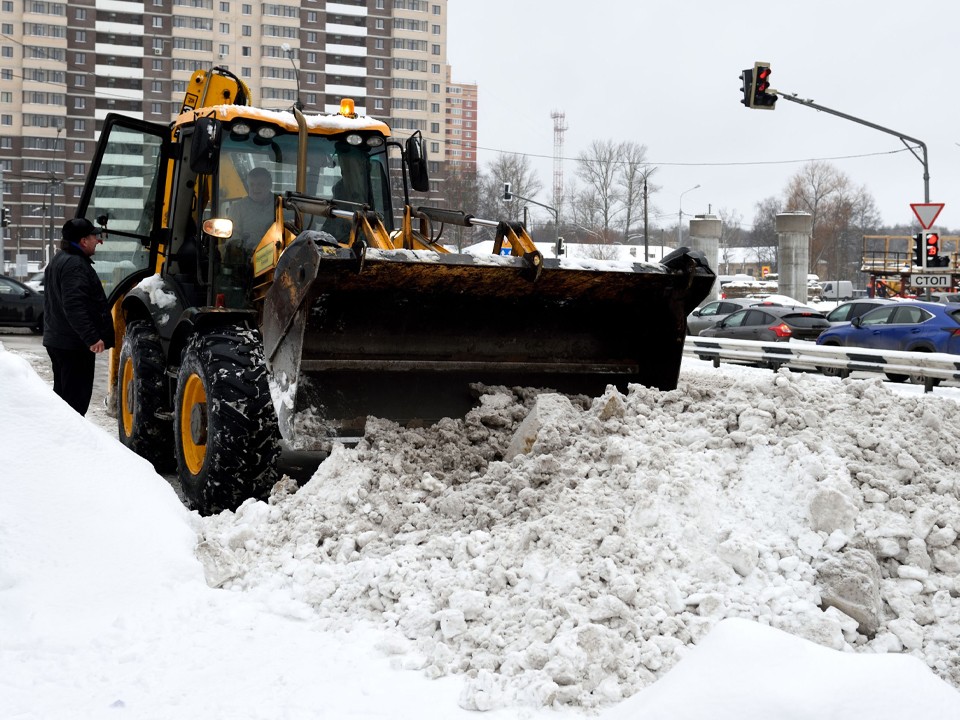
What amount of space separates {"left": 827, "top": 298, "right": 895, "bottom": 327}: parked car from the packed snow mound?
51.1 feet

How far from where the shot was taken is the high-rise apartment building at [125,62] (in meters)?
83.1

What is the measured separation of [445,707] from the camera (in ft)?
11.9

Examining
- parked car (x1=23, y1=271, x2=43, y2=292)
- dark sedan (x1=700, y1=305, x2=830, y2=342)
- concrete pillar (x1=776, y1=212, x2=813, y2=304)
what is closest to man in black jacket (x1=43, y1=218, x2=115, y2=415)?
dark sedan (x1=700, y1=305, x2=830, y2=342)

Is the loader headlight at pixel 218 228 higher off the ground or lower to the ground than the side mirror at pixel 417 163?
lower

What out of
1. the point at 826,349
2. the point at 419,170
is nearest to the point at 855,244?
the point at 826,349

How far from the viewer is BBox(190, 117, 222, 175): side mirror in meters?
6.59

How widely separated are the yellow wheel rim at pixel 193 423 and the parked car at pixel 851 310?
16.6 metres

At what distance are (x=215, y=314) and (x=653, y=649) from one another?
12.3ft

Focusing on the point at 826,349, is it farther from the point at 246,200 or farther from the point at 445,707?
the point at 445,707

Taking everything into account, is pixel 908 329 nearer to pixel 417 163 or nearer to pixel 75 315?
pixel 417 163

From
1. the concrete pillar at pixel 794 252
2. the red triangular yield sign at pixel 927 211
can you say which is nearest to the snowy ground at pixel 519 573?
the red triangular yield sign at pixel 927 211

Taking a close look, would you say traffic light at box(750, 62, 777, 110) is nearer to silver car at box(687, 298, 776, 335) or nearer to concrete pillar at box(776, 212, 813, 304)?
silver car at box(687, 298, 776, 335)

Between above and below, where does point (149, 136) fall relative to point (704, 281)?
above

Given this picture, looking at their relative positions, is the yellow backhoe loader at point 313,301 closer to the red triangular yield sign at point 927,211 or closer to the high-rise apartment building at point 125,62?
the red triangular yield sign at point 927,211
